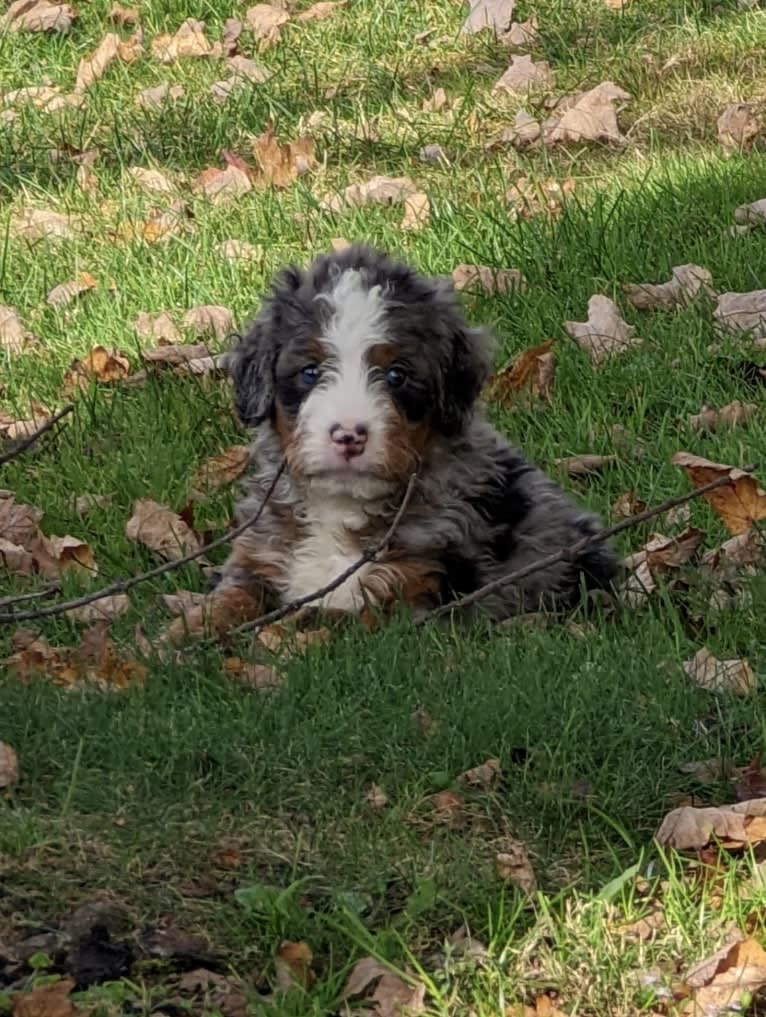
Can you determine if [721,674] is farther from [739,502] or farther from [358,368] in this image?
[358,368]

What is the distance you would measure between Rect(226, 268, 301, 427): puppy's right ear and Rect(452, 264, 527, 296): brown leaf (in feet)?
5.89

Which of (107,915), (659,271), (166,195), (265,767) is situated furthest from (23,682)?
(166,195)

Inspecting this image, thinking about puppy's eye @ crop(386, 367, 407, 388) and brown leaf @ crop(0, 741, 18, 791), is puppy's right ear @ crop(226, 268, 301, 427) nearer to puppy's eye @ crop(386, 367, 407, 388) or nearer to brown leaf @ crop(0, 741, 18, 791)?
puppy's eye @ crop(386, 367, 407, 388)

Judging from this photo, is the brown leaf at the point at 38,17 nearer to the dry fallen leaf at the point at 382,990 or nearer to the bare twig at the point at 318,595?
the bare twig at the point at 318,595

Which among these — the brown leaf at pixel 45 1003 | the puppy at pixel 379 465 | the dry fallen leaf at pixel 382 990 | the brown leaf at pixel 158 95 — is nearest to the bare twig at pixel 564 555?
the puppy at pixel 379 465

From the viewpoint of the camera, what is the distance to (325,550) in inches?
223

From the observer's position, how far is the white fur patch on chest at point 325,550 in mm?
5652

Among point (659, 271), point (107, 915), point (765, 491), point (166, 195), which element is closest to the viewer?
point (107, 915)

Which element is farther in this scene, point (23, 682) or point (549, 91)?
point (549, 91)

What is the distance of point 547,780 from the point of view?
4254mm

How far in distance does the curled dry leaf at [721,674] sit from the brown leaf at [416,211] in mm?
3711

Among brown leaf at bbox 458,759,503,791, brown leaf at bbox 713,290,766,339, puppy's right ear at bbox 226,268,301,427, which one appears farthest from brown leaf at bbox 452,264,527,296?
brown leaf at bbox 458,759,503,791

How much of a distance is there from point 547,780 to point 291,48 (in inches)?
278

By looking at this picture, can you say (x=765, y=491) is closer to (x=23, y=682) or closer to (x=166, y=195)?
(x=23, y=682)
